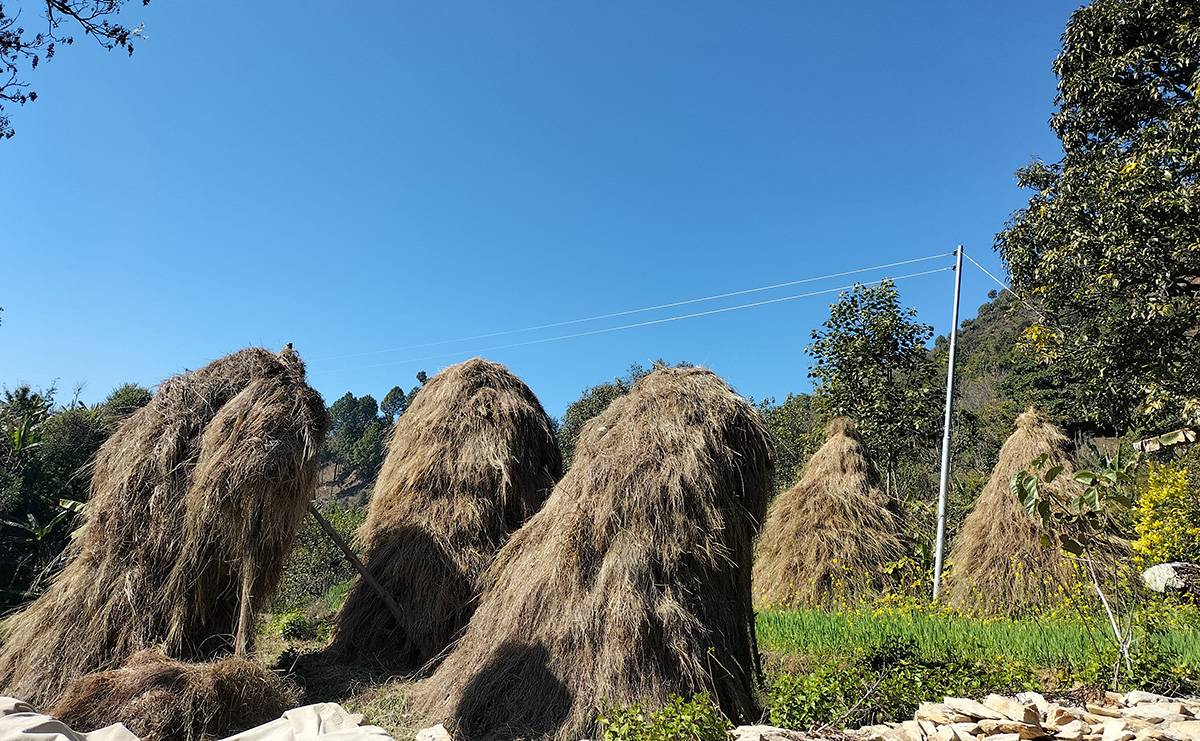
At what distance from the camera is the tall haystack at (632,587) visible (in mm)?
4422

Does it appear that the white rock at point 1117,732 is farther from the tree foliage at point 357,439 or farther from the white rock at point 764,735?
the tree foliage at point 357,439

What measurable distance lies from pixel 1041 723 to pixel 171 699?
551 cm

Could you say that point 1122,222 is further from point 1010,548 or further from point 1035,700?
point 1035,700

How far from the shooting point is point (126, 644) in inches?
200

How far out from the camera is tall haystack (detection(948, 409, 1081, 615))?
8.22 meters

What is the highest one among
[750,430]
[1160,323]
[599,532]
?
[1160,323]

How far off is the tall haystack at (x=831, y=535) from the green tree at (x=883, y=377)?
7.33 feet

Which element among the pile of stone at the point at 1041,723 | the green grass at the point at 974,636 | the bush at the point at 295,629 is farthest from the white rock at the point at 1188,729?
the bush at the point at 295,629

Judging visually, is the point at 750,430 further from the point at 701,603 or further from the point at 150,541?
the point at 150,541

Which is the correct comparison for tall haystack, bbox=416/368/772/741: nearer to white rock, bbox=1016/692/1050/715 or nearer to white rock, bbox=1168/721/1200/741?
white rock, bbox=1016/692/1050/715

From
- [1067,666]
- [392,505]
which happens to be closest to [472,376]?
[392,505]

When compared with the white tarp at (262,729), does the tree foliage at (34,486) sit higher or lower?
higher

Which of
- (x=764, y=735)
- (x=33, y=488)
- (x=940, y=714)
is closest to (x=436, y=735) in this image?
(x=764, y=735)

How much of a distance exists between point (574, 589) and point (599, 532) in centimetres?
45
